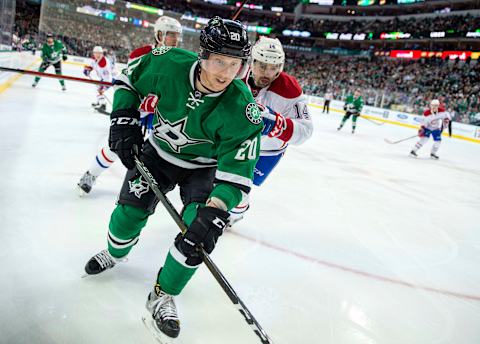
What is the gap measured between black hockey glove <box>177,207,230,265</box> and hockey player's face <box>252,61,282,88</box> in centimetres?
125

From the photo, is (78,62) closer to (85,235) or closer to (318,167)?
(318,167)

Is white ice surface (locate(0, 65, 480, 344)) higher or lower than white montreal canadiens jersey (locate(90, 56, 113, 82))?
lower

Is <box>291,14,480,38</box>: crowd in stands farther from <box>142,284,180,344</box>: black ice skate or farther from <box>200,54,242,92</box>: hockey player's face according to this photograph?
<box>142,284,180,344</box>: black ice skate

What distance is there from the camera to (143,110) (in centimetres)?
198

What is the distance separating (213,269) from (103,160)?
170cm

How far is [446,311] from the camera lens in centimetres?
207

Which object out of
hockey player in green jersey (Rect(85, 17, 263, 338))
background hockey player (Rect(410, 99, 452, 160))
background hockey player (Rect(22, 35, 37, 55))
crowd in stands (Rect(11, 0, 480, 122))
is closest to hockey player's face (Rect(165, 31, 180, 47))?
hockey player in green jersey (Rect(85, 17, 263, 338))

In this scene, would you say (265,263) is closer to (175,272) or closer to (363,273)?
(363,273)

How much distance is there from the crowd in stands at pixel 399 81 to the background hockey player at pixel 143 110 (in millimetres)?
10102

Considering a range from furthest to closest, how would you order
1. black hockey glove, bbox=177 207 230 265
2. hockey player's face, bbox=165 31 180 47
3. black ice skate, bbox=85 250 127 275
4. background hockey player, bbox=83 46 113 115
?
background hockey player, bbox=83 46 113 115
hockey player's face, bbox=165 31 180 47
black ice skate, bbox=85 250 127 275
black hockey glove, bbox=177 207 230 265

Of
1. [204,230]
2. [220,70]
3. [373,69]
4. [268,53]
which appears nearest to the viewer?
[204,230]

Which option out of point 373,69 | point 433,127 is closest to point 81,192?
point 433,127

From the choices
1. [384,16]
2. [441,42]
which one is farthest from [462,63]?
[384,16]

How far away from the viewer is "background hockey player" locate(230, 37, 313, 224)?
2.27 meters
